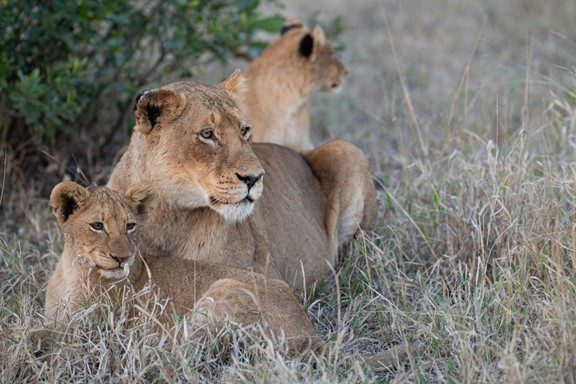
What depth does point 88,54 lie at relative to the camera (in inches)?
308

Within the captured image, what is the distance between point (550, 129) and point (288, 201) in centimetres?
242

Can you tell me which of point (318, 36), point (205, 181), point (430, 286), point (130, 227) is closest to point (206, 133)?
point (205, 181)

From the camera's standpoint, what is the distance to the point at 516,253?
17.5 feet

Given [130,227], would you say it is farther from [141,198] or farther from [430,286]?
[430,286]

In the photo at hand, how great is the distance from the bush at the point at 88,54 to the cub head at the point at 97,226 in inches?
87.3

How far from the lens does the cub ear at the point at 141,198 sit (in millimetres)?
4781

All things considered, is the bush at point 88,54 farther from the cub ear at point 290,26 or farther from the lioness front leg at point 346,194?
the lioness front leg at point 346,194

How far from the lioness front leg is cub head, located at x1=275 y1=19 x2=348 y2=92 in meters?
2.03

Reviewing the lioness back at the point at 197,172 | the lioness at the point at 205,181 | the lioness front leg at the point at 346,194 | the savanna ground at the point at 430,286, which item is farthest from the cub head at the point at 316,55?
the lioness back at the point at 197,172

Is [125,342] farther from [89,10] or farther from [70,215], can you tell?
[89,10]

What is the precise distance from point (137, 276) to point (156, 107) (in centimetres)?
83

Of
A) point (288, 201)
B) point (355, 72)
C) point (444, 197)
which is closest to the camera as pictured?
point (288, 201)

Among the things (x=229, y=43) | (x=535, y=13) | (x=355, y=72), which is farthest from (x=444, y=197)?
(x=535, y=13)

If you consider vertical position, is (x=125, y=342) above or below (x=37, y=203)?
above
